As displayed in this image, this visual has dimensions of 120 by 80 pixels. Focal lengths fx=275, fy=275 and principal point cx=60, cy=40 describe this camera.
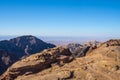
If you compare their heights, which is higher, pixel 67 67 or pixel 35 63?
pixel 35 63

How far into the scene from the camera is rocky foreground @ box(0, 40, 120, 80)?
56.0 meters

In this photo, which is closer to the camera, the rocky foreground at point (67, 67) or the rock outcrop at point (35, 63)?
the rocky foreground at point (67, 67)

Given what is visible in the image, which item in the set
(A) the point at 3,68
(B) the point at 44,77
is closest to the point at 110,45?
(B) the point at 44,77

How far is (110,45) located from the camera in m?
71.9

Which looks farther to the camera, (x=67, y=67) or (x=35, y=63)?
(x=35, y=63)

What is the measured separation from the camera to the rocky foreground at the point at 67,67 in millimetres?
55969

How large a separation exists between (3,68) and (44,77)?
113425mm

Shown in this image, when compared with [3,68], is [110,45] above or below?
above

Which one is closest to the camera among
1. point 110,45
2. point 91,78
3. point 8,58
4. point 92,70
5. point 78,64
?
point 91,78

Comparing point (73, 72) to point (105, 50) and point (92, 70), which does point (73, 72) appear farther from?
point (105, 50)

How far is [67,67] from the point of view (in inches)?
2459

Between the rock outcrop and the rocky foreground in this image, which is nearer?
the rocky foreground

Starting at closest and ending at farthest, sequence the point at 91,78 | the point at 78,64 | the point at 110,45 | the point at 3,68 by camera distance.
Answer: the point at 91,78 < the point at 78,64 < the point at 110,45 < the point at 3,68

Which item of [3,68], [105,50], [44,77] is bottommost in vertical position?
[3,68]
